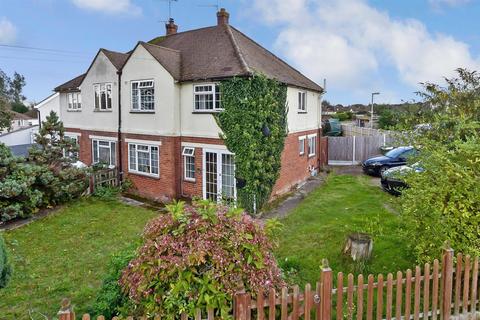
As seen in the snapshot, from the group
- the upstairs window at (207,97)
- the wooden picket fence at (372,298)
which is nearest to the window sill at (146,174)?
the upstairs window at (207,97)

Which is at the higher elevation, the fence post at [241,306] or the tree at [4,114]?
the tree at [4,114]

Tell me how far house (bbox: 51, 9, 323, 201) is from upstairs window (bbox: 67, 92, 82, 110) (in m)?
1.14

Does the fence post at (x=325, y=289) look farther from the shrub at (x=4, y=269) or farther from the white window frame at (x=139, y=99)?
the white window frame at (x=139, y=99)

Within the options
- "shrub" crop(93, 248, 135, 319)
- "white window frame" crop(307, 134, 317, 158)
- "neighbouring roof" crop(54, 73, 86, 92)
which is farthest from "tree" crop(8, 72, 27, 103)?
"shrub" crop(93, 248, 135, 319)

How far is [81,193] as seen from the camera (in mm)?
16281

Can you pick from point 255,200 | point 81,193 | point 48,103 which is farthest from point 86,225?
point 48,103

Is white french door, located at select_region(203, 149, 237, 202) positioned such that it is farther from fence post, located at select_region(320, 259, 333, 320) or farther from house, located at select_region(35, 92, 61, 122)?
house, located at select_region(35, 92, 61, 122)

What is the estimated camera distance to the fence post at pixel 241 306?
4270mm

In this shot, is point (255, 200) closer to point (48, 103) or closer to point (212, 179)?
point (212, 179)

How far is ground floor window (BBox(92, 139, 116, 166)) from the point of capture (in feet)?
62.3

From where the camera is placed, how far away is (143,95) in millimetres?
16828

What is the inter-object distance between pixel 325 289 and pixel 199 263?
5.64 ft

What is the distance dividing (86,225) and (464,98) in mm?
13802

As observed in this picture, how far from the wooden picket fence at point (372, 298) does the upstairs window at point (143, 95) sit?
42.6 feet
